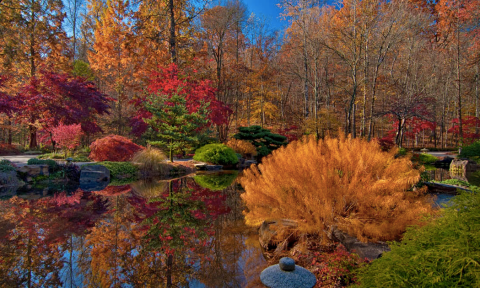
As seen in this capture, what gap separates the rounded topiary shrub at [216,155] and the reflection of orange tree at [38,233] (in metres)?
7.07

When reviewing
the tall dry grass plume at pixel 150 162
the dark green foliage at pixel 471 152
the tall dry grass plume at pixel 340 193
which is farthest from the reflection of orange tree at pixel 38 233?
the dark green foliage at pixel 471 152

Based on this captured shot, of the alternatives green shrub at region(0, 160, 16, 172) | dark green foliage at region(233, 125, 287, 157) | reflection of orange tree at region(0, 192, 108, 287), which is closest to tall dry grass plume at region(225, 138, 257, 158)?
dark green foliage at region(233, 125, 287, 157)

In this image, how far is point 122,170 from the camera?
1071cm

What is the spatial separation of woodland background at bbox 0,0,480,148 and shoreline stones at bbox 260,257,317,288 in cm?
998

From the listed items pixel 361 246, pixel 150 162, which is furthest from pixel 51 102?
pixel 361 246

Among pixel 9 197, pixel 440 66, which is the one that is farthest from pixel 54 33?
pixel 440 66

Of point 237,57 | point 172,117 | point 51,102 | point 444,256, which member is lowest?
point 444,256

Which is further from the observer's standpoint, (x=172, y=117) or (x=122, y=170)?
(x=172, y=117)

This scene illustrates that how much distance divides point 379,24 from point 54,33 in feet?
62.8

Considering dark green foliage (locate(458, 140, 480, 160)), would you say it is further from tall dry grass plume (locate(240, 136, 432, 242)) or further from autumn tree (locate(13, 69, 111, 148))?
autumn tree (locate(13, 69, 111, 148))

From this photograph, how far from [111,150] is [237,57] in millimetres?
12344

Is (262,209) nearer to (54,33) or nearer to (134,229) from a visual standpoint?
(134,229)

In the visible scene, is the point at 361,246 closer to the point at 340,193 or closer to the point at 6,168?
the point at 340,193

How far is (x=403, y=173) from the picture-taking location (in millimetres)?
3586
